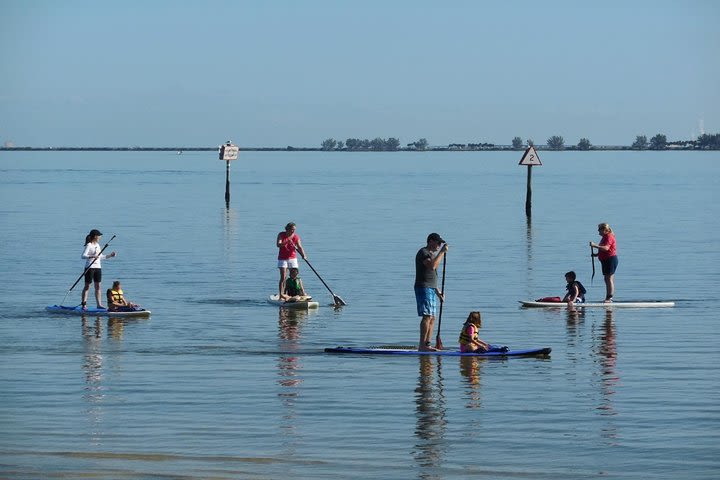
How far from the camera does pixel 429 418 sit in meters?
16.2

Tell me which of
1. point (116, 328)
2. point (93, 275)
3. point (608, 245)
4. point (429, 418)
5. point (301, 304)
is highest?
point (608, 245)

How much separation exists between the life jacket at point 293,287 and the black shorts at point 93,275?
405 cm

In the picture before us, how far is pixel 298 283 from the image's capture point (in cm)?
2798

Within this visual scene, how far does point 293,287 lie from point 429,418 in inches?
469

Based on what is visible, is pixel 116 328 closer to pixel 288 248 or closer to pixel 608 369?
pixel 288 248

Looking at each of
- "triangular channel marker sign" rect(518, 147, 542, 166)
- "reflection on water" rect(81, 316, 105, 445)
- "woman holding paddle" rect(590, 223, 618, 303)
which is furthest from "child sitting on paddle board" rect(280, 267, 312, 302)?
"triangular channel marker sign" rect(518, 147, 542, 166)

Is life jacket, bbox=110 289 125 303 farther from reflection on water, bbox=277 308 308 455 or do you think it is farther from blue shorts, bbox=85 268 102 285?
reflection on water, bbox=277 308 308 455

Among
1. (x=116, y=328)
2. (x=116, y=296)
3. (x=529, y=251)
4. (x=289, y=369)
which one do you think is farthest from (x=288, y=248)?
(x=529, y=251)

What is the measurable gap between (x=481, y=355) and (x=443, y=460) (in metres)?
6.57

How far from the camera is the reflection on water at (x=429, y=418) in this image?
14.2 m

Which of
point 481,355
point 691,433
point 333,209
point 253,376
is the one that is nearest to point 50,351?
point 253,376

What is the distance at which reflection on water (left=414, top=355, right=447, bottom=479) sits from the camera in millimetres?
14156

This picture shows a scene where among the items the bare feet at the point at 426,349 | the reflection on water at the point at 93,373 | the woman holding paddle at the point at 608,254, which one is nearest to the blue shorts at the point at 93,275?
the reflection on water at the point at 93,373

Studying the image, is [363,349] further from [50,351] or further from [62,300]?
[62,300]
